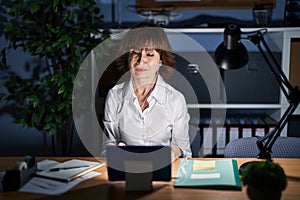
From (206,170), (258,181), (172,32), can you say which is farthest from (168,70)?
(258,181)

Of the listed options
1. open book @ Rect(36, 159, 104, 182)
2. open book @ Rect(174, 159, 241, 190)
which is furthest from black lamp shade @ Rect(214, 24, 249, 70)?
open book @ Rect(36, 159, 104, 182)

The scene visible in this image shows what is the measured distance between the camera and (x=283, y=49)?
2.47m

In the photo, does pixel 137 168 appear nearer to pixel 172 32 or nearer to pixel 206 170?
pixel 206 170

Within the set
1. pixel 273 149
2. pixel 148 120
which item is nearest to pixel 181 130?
pixel 148 120

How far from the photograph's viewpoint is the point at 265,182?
3.78 feet

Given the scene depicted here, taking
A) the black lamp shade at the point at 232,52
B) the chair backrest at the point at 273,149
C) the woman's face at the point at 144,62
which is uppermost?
the black lamp shade at the point at 232,52

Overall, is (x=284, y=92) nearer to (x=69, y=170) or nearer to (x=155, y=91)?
(x=155, y=91)

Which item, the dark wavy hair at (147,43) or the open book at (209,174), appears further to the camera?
the dark wavy hair at (147,43)

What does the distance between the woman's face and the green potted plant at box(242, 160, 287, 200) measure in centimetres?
102

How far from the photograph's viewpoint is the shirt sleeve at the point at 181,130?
1.96m

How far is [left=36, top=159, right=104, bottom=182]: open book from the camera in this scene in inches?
58.3

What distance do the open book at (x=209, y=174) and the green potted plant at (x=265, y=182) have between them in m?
0.18

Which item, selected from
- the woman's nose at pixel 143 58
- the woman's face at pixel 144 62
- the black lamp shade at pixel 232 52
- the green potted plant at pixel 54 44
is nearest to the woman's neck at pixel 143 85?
the woman's face at pixel 144 62

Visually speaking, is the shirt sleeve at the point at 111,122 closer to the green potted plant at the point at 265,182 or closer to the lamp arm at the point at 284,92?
the lamp arm at the point at 284,92
